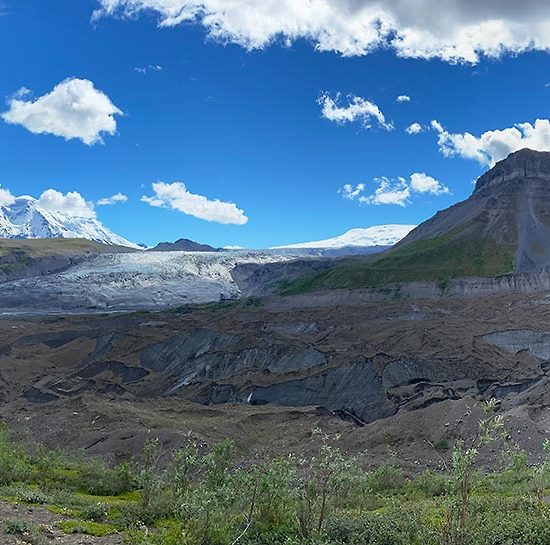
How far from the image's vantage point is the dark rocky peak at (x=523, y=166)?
149 metres

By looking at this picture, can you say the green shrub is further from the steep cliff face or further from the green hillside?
the steep cliff face

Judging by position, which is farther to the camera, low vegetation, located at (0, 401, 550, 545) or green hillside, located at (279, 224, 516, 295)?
green hillside, located at (279, 224, 516, 295)

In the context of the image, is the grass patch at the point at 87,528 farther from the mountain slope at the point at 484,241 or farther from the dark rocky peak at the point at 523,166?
the dark rocky peak at the point at 523,166

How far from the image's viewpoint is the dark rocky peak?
149 meters

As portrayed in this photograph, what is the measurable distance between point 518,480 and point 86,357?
5519 cm

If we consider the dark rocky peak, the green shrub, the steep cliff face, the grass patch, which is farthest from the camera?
the dark rocky peak

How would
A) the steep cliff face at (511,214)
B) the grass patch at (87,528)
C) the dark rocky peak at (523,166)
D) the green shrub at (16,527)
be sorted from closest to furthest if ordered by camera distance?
the green shrub at (16,527), the grass patch at (87,528), the steep cliff face at (511,214), the dark rocky peak at (523,166)

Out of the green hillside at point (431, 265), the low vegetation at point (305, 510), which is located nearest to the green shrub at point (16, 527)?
the low vegetation at point (305, 510)

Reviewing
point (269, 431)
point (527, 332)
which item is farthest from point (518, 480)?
point (527, 332)

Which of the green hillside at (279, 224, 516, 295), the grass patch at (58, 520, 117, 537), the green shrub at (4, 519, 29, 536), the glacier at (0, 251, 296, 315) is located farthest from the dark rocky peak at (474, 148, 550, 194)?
the green shrub at (4, 519, 29, 536)

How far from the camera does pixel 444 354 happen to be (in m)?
52.5

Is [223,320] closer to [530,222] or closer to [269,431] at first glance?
[269,431]

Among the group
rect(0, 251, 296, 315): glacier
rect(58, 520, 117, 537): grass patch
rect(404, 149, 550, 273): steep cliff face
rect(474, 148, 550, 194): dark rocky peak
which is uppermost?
rect(474, 148, 550, 194): dark rocky peak

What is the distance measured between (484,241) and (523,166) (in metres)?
31.2
